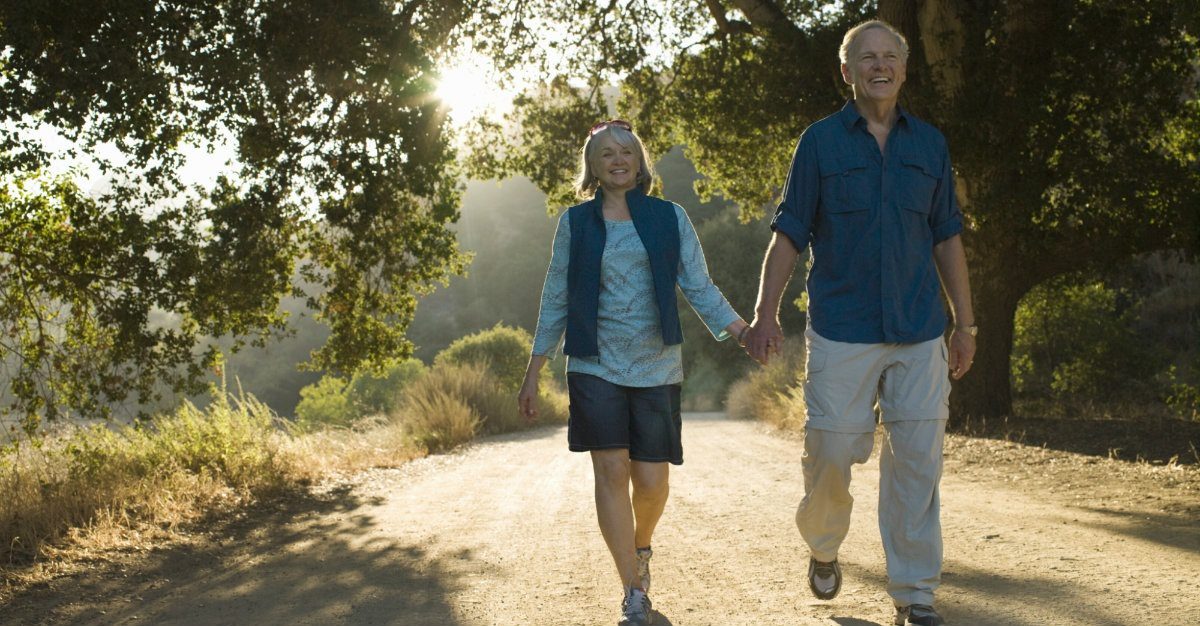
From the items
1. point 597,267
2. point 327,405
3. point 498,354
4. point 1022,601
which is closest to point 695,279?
point 597,267

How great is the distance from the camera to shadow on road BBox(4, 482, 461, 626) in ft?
18.0

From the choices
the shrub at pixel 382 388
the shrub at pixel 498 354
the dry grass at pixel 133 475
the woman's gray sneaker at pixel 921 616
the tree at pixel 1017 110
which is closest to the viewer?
the woman's gray sneaker at pixel 921 616

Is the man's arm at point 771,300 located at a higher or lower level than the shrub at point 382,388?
higher

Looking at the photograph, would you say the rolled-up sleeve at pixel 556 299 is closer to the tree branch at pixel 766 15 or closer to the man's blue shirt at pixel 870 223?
the man's blue shirt at pixel 870 223

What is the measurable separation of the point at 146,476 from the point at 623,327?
6459 mm

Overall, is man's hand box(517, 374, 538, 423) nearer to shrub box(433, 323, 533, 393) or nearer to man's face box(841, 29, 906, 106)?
man's face box(841, 29, 906, 106)

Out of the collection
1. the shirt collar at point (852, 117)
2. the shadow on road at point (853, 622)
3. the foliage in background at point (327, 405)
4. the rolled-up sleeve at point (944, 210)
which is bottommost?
the foliage in background at point (327, 405)

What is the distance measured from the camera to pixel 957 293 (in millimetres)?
4590

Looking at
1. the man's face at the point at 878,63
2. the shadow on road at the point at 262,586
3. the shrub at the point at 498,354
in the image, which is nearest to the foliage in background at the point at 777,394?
the shrub at the point at 498,354

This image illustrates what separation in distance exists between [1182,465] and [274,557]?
776 centimetres

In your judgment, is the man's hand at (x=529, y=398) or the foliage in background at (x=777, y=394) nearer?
the man's hand at (x=529, y=398)

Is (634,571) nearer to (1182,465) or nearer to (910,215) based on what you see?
(910,215)

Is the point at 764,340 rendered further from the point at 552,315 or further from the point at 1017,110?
the point at 1017,110

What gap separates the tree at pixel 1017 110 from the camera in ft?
38.6
